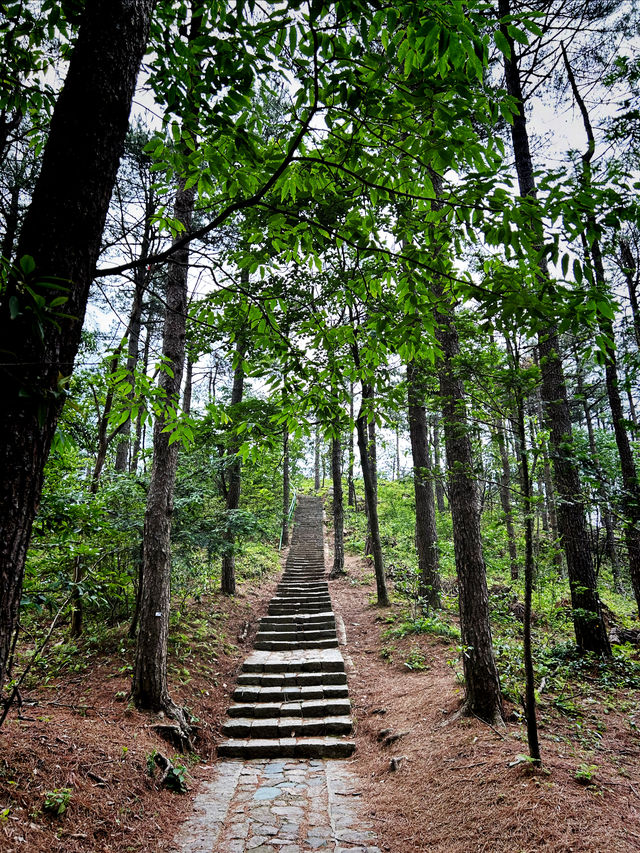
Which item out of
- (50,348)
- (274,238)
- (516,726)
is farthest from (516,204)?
(516,726)

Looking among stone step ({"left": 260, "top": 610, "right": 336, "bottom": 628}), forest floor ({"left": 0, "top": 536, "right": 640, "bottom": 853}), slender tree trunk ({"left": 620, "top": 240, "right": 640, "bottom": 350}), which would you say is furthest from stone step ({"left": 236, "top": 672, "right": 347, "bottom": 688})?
slender tree trunk ({"left": 620, "top": 240, "right": 640, "bottom": 350})

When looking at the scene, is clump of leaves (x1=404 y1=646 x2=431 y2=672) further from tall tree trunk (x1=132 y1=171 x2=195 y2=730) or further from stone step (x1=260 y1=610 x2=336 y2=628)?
tall tree trunk (x1=132 y1=171 x2=195 y2=730)

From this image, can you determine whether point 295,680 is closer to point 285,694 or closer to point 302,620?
point 285,694

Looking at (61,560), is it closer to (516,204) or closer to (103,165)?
(103,165)

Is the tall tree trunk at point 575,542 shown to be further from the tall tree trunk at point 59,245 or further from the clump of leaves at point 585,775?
the tall tree trunk at point 59,245

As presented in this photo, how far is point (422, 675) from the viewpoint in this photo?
6.28 metres

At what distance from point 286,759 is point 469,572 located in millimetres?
3060

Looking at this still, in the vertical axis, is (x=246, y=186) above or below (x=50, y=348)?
above

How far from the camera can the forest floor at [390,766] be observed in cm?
281

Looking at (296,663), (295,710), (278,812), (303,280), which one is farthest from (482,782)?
(303,280)

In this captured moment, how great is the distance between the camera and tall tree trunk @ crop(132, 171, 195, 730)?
188 inches

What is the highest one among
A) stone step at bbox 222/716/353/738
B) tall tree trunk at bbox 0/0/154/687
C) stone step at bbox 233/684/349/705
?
tall tree trunk at bbox 0/0/154/687

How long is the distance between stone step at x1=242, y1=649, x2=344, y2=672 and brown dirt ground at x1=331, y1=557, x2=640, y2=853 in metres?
0.99

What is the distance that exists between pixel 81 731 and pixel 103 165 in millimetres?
4508
